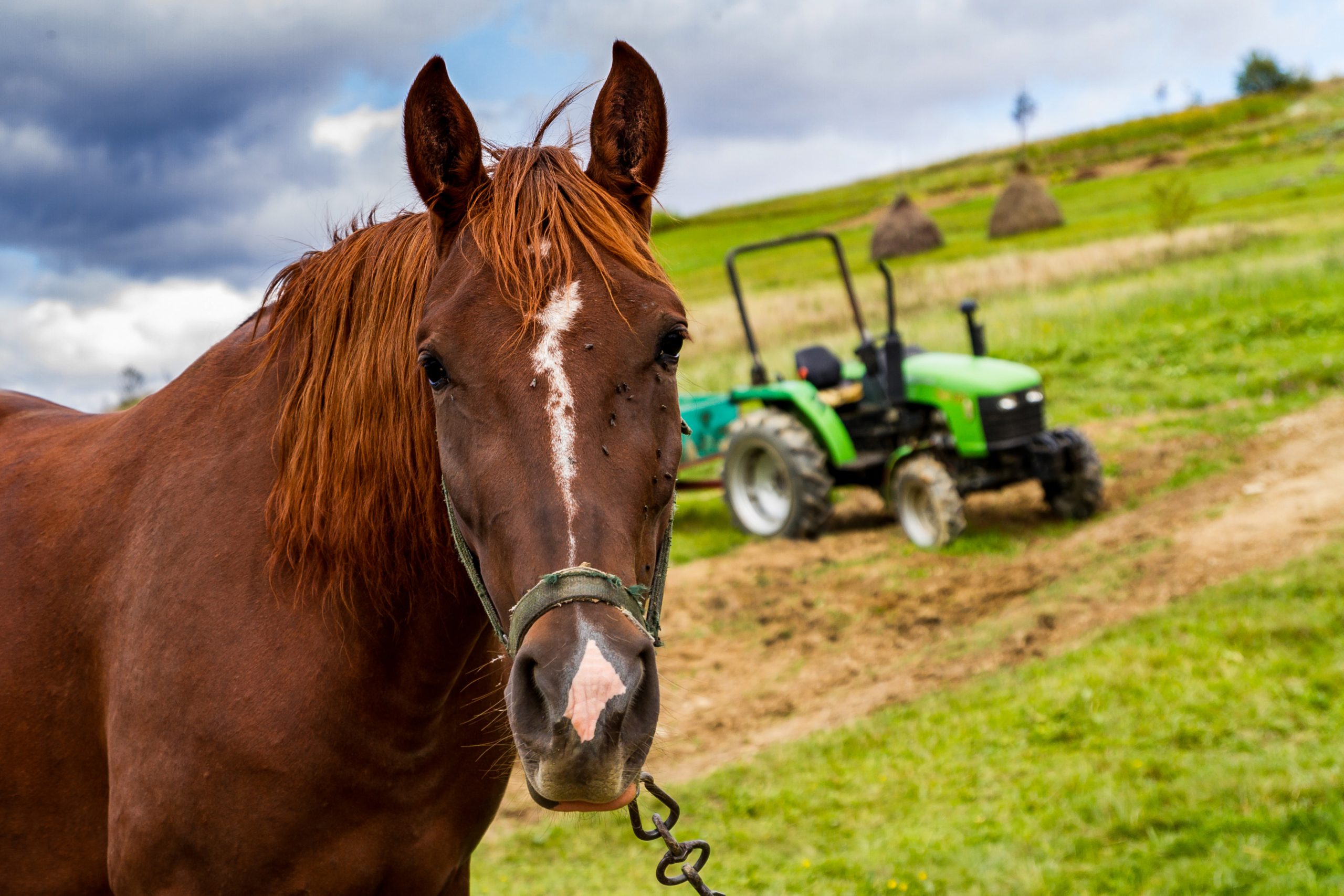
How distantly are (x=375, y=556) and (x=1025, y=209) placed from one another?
1495 inches

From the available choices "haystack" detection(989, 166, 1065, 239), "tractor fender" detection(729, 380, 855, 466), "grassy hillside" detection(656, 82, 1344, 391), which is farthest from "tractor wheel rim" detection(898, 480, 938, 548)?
"haystack" detection(989, 166, 1065, 239)

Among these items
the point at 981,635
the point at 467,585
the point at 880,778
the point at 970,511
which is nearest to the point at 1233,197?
the point at 970,511

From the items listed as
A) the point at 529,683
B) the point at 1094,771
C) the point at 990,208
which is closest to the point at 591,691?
the point at 529,683

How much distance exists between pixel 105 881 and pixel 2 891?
0.25 meters

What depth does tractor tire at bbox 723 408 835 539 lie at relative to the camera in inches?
363

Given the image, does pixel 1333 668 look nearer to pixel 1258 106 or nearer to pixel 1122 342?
pixel 1122 342

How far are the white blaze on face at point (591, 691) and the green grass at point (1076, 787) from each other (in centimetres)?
258

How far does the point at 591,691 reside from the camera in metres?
1.48

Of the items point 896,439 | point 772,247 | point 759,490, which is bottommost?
Answer: point 759,490

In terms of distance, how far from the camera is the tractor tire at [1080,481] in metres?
8.48

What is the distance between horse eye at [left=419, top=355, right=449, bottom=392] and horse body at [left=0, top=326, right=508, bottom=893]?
0.58 meters

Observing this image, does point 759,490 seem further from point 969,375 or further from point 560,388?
point 560,388

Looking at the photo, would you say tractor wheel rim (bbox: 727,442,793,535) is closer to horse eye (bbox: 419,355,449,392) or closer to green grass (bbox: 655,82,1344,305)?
horse eye (bbox: 419,355,449,392)

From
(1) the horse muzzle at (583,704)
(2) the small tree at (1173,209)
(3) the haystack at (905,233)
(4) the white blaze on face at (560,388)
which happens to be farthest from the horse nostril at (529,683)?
(3) the haystack at (905,233)
